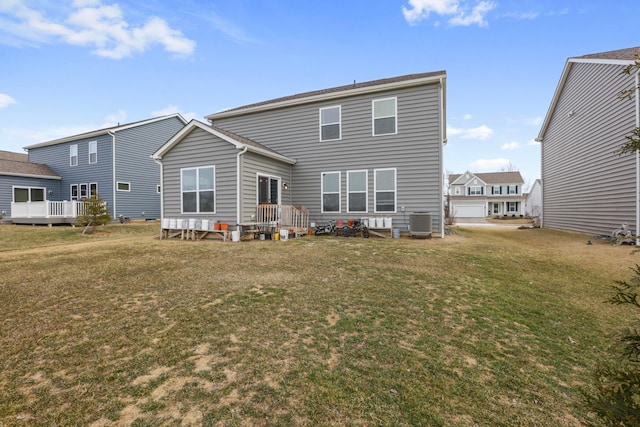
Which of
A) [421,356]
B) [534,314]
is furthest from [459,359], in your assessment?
[534,314]

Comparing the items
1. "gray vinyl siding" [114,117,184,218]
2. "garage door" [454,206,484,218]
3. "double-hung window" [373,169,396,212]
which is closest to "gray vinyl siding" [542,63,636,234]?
"double-hung window" [373,169,396,212]

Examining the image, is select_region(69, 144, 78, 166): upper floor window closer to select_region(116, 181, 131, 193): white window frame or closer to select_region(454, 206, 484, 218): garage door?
select_region(116, 181, 131, 193): white window frame

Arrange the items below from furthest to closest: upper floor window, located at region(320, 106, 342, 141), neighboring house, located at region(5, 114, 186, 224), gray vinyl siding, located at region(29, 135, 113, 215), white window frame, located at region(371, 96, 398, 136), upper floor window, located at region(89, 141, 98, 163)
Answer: upper floor window, located at region(89, 141, 98, 163) < gray vinyl siding, located at region(29, 135, 113, 215) < neighboring house, located at region(5, 114, 186, 224) < upper floor window, located at region(320, 106, 342, 141) < white window frame, located at region(371, 96, 398, 136)

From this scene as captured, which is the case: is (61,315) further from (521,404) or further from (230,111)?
(230,111)

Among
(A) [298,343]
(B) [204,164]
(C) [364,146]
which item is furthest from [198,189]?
(A) [298,343]

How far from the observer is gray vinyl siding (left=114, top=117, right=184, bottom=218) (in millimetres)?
19891

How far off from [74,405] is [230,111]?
14.7m

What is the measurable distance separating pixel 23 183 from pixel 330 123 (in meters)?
22.4

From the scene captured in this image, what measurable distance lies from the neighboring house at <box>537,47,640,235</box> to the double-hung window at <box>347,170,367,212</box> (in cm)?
864

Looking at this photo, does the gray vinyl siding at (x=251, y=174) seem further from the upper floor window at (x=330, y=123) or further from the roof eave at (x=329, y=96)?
the roof eave at (x=329, y=96)

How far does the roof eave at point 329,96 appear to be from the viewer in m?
11.5

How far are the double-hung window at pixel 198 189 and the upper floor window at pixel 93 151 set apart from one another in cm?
1290

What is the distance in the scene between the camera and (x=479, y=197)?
142 ft

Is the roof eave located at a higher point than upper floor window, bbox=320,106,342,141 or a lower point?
higher
